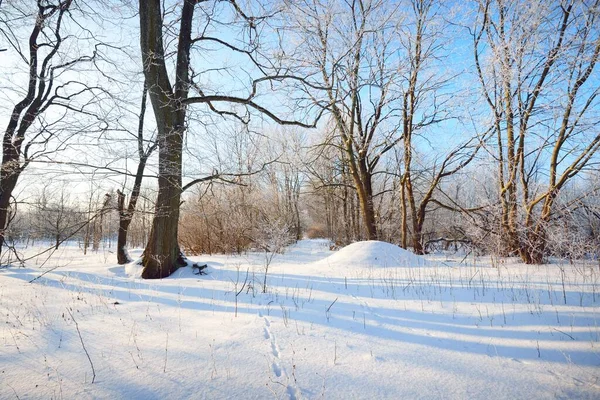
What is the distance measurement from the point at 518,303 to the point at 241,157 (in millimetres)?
16719

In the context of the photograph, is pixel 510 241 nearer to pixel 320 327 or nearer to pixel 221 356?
pixel 320 327

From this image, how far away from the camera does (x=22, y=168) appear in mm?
3930

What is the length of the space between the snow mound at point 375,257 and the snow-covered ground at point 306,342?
292 cm

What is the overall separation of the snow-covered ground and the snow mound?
2.92 m

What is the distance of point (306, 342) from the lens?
234 centimetres

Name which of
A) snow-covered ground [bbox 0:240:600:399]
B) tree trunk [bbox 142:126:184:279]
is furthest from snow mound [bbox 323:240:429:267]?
tree trunk [bbox 142:126:184:279]

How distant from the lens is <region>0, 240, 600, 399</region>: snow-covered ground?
170 cm

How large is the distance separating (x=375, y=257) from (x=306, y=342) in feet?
18.4

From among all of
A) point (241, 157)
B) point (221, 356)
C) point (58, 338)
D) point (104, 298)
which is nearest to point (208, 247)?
point (241, 157)

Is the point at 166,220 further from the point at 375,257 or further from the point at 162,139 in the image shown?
the point at 375,257

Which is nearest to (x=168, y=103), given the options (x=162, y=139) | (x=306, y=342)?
(x=162, y=139)

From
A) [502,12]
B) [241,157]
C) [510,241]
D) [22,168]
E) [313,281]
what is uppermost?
[502,12]

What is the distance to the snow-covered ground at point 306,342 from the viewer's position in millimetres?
1697

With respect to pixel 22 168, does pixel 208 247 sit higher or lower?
lower
